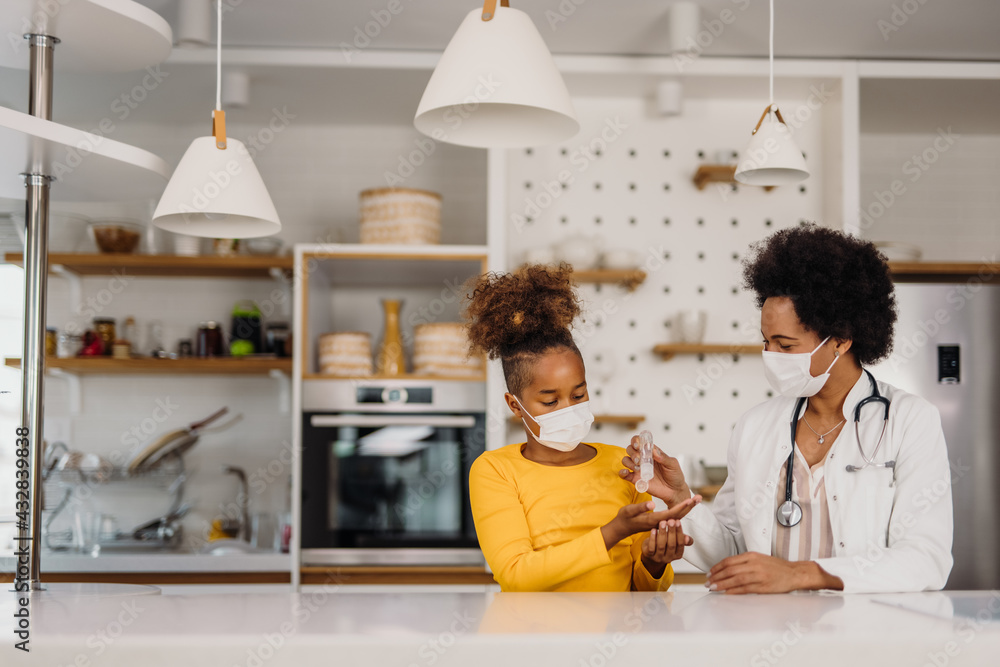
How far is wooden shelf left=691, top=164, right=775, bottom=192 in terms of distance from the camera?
3.23m

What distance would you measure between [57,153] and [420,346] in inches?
72.1

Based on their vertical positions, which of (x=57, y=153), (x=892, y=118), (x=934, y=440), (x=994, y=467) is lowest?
(x=994, y=467)

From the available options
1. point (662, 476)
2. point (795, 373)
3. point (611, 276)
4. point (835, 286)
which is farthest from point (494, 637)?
point (611, 276)

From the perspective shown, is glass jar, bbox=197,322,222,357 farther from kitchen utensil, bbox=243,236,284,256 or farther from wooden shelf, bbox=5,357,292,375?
kitchen utensil, bbox=243,236,284,256

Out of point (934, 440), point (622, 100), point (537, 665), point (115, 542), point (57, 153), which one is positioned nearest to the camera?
point (537, 665)

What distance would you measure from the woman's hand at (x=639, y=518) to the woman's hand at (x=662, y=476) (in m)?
0.13

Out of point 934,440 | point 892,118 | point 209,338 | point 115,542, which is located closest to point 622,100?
point 892,118

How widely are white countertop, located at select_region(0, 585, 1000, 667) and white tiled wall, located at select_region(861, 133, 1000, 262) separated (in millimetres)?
3071

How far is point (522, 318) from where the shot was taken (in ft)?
5.18

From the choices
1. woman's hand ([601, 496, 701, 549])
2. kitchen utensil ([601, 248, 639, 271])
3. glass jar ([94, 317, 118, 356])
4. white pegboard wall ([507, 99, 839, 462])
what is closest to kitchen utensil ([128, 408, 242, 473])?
glass jar ([94, 317, 118, 356])

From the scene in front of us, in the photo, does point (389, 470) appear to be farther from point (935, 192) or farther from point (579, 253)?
point (935, 192)

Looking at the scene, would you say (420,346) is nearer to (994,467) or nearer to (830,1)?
(830,1)

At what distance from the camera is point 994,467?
9.82 ft

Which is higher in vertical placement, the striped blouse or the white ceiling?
the white ceiling
